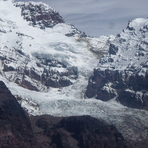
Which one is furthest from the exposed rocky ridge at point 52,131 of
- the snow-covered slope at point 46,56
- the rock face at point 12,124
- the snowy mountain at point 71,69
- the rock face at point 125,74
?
the snow-covered slope at point 46,56

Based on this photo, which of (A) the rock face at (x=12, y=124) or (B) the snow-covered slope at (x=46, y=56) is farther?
(B) the snow-covered slope at (x=46, y=56)

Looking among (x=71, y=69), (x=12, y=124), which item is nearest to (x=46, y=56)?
(x=71, y=69)

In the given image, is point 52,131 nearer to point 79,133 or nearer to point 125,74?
point 79,133

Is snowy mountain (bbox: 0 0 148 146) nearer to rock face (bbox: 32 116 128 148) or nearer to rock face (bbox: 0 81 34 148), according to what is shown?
rock face (bbox: 32 116 128 148)

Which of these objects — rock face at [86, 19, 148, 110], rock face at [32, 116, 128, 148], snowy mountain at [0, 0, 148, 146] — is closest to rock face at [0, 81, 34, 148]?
rock face at [32, 116, 128, 148]

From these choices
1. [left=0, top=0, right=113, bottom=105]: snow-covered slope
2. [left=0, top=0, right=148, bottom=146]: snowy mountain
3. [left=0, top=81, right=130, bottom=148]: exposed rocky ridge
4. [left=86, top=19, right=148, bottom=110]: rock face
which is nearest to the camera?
[left=0, top=81, right=130, bottom=148]: exposed rocky ridge

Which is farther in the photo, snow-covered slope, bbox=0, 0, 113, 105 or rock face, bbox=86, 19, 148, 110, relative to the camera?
snow-covered slope, bbox=0, 0, 113, 105

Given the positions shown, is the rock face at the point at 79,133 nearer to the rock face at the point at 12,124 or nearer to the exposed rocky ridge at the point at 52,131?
the exposed rocky ridge at the point at 52,131

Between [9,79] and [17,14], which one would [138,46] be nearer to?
[9,79]
